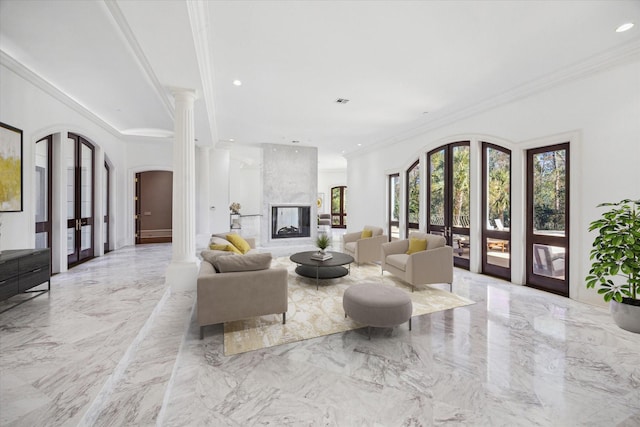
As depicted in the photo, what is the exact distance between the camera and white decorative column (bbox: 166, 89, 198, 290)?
4.27m

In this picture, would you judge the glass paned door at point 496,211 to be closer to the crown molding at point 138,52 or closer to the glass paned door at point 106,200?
the crown molding at point 138,52

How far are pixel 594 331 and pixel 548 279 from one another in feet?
5.18

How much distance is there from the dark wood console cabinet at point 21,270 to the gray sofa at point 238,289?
2089 mm

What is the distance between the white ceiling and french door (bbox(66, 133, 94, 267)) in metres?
0.90

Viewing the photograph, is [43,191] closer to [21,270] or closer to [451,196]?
[21,270]

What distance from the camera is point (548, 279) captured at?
4492mm

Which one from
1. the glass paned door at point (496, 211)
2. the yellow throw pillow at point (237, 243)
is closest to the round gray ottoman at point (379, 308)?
the yellow throw pillow at point (237, 243)

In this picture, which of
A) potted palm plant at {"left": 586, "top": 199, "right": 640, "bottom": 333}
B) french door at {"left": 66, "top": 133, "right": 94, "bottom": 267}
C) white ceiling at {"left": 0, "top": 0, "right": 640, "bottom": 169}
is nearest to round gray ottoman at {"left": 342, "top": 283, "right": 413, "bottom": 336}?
potted palm plant at {"left": 586, "top": 199, "right": 640, "bottom": 333}

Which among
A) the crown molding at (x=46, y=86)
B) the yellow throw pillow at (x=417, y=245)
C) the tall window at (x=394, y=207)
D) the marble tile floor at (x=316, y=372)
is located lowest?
the marble tile floor at (x=316, y=372)

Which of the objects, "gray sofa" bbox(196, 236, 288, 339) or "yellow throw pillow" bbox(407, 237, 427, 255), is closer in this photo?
"gray sofa" bbox(196, 236, 288, 339)

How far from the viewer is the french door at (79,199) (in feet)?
17.9

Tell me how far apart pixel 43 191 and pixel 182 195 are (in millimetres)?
2492

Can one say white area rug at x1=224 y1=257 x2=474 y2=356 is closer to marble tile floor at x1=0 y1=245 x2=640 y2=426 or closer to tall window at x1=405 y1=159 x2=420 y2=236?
marble tile floor at x1=0 y1=245 x2=640 y2=426

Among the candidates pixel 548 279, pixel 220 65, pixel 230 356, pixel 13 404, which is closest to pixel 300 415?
pixel 230 356
